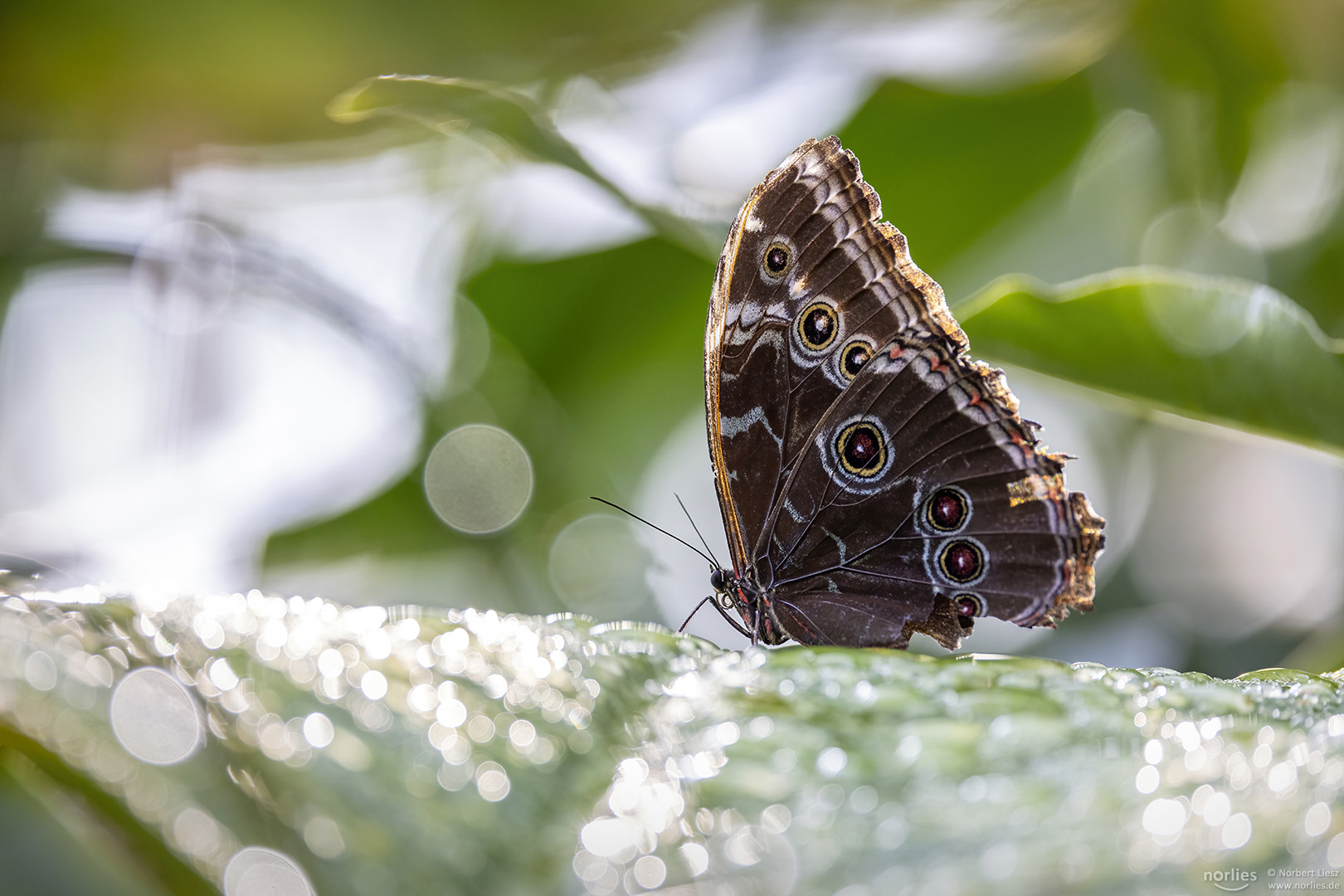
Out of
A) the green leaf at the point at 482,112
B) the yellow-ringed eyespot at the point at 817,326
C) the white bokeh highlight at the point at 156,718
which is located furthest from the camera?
the yellow-ringed eyespot at the point at 817,326

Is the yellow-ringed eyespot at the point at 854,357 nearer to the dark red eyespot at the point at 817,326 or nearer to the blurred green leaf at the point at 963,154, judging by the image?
the dark red eyespot at the point at 817,326

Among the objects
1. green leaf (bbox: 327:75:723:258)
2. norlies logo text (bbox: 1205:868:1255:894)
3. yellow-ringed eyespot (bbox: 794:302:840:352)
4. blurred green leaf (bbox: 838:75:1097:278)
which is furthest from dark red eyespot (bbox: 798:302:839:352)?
norlies logo text (bbox: 1205:868:1255:894)

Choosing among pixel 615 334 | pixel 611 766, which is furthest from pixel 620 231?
pixel 611 766

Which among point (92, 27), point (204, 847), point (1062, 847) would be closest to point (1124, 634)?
point (1062, 847)

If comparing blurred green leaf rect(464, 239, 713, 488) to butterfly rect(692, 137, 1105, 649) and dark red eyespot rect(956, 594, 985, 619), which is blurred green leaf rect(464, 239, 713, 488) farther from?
dark red eyespot rect(956, 594, 985, 619)

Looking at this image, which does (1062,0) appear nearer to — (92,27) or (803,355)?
(803,355)

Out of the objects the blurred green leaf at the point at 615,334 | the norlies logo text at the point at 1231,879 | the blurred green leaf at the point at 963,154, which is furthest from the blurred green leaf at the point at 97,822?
the blurred green leaf at the point at 963,154
